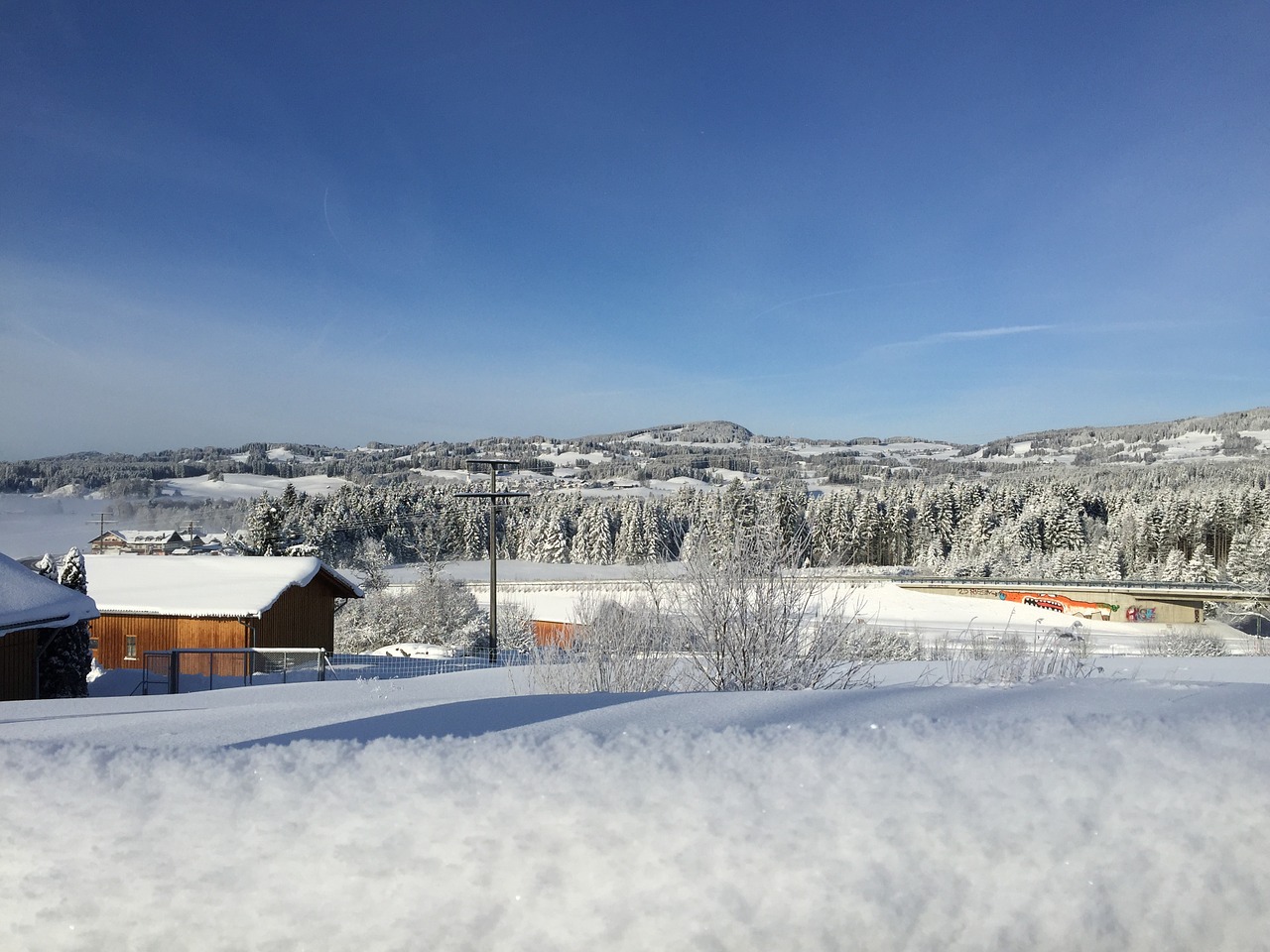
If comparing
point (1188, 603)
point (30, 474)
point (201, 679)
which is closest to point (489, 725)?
point (201, 679)

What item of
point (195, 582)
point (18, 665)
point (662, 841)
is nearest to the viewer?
point (662, 841)

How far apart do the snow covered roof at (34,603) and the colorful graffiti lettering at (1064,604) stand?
41039 millimetres

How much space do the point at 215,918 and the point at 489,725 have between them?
0.90m

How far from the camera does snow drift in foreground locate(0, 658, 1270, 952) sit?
1789 millimetres

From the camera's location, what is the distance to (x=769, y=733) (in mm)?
2152

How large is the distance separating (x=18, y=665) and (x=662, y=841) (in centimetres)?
1467

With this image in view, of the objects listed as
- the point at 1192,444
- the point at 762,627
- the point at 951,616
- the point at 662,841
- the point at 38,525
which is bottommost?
the point at 951,616

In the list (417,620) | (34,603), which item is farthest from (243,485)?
(34,603)

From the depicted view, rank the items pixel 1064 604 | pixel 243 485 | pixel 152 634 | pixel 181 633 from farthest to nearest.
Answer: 1. pixel 243 485
2. pixel 1064 604
3. pixel 152 634
4. pixel 181 633

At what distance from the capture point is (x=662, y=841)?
184 cm

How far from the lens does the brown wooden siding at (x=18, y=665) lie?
12.2 metres

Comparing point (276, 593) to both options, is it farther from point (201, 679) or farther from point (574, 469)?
point (574, 469)


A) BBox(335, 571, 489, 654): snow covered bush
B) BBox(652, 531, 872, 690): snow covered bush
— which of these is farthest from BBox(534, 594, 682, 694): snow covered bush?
BBox(335, 571, 489, 654): snow covered bush

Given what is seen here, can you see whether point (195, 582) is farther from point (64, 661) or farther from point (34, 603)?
point (34, 603)
